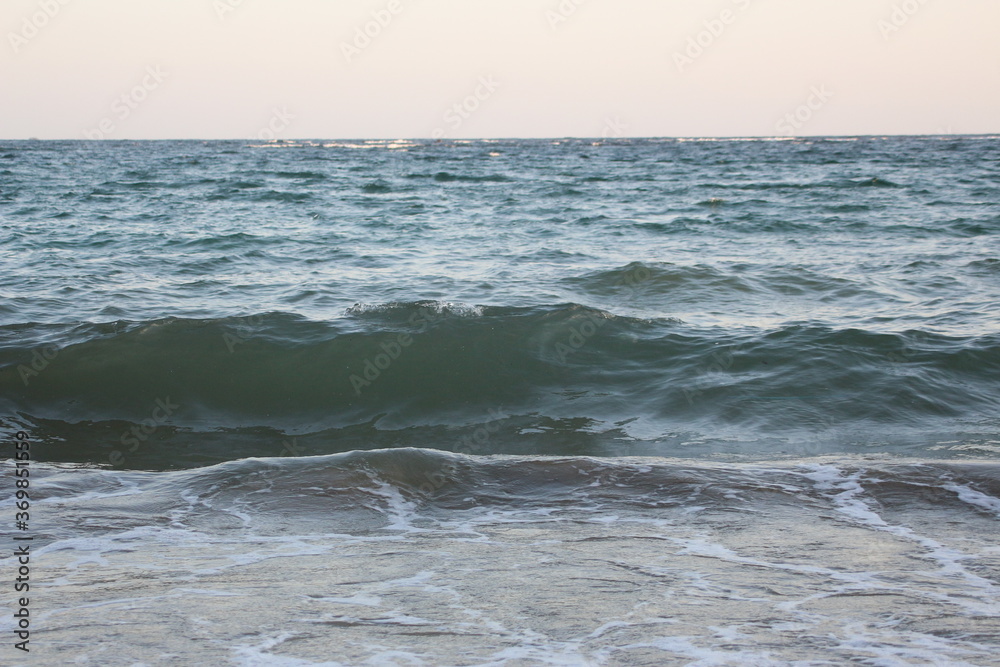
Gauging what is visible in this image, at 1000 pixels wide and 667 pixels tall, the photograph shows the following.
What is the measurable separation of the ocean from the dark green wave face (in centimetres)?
5

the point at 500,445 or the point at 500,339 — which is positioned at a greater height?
the point at 500,339

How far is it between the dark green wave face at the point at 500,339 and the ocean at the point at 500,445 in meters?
0.05

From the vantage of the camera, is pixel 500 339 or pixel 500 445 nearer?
pixel 500 445

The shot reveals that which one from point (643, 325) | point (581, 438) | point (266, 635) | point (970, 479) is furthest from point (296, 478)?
point (643, 325)

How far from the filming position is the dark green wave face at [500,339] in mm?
6832

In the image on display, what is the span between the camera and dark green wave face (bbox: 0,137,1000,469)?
683 cm

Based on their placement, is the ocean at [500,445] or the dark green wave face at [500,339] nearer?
the ocean at [500,445]

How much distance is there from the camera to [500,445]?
6.63 meters

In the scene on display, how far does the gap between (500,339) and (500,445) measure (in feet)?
8.34

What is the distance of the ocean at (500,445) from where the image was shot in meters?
3.03

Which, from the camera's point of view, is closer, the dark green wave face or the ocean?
the ocean

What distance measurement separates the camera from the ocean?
9.95 ft

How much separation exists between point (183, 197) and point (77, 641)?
23.4 metres

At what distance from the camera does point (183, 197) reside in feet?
79.3
